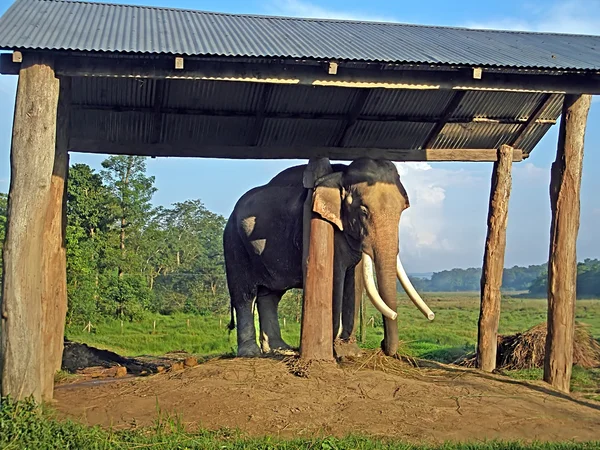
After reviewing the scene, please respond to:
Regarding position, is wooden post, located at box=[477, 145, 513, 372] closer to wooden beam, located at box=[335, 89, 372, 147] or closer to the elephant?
the elephant

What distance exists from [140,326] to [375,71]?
22.8 m

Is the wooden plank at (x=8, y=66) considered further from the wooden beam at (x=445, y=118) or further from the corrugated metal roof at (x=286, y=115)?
the wooden beam at (x=445, y=118)

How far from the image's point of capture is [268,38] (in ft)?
29.8

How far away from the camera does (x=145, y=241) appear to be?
114 ft

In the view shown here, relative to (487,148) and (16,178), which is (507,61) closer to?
(487,148)

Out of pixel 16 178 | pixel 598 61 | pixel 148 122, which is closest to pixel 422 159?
pixel 598 61

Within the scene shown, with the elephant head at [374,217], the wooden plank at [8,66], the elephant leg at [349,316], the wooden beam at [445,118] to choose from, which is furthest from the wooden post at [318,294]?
the wooden plank at [8,66]

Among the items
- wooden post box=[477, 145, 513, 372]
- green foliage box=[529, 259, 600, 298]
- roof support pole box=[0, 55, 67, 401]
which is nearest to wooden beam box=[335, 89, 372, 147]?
wooden post box=[477, 145, 513, 372]

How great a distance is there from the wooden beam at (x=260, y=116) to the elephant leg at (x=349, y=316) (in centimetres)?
233

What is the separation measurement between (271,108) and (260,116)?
189mm

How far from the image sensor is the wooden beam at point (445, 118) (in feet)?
35.9

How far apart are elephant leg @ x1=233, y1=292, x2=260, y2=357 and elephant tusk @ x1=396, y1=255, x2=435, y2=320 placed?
297 cm

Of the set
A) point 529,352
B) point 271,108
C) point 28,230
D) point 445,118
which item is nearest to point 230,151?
point 271,108

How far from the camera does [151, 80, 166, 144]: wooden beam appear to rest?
10219 mm
